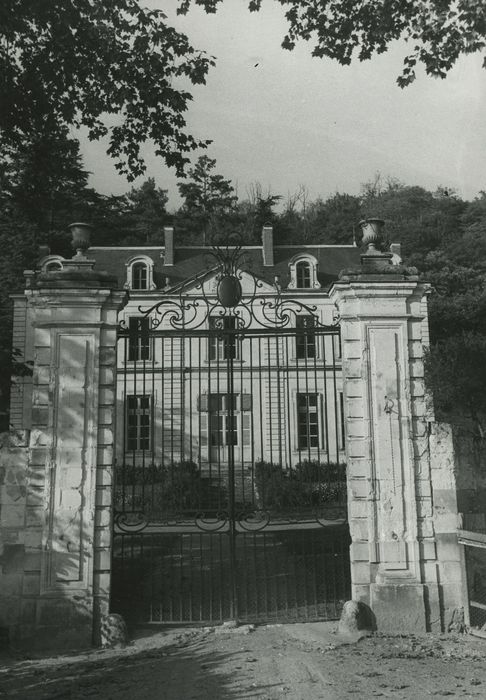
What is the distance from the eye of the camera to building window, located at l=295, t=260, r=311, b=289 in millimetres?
27969

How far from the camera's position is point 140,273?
27641 mm

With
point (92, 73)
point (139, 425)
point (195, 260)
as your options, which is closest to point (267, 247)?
point (195, 260)

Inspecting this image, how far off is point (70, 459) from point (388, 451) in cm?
327

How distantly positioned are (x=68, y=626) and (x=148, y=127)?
7603 mm

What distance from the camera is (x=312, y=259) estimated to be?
27750 mm

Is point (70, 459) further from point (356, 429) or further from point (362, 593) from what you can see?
point (362, 593)

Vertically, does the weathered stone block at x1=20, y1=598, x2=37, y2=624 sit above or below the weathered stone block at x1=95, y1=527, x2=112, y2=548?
below

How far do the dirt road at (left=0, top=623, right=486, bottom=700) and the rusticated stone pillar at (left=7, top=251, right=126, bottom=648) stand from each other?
1.75ft

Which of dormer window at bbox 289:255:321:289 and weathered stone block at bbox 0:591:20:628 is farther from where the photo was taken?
dormer window at bbox 289:255:321:289

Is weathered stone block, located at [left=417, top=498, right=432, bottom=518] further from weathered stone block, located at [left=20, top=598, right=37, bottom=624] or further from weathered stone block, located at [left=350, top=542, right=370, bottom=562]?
weathered stone block, located at [left=20, top=598, right=37, bottom=624]

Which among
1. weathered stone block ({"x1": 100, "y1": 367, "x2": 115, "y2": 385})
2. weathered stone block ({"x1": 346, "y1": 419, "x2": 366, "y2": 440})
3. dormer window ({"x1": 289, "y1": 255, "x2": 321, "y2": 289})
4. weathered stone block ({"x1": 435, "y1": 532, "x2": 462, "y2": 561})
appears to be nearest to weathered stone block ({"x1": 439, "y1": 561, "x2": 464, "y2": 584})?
weathered stone block ({"x1": 435, "y1": 532, "x2": 462, "y2": 561})

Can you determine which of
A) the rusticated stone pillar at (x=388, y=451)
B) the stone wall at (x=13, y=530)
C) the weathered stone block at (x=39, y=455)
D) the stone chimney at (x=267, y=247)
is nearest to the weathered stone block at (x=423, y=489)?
the rusticated stone pillar at (x=388, y=451)

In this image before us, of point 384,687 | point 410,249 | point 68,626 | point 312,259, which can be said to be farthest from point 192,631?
point 410,249

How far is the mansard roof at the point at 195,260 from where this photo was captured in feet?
93.6
